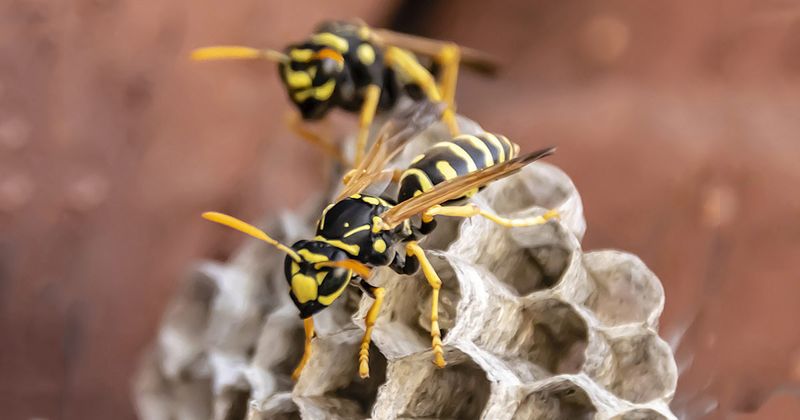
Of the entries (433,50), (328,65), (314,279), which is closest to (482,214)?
(314,279)

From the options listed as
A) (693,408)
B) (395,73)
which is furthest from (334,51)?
(693,408)

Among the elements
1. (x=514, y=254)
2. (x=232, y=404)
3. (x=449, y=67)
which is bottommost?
(x=232, y=404)

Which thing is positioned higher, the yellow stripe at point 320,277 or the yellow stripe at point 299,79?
the yellow stripe at point 299,79

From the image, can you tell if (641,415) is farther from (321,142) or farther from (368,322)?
(321,142)

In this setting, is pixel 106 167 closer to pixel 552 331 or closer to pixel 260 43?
pixel 260 43

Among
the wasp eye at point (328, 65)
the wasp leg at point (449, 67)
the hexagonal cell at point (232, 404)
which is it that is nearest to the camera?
the hexagonal cell at point (232, 404)

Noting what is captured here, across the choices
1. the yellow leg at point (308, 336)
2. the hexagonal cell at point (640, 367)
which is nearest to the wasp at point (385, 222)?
the yellow leg at point (308, 336)

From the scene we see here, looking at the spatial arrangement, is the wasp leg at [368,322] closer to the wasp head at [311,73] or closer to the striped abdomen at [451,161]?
the striped abdomen at [451,161]
